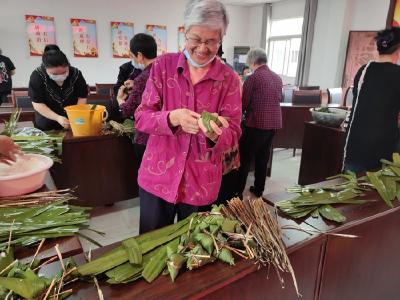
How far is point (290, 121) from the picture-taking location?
407 centimetres

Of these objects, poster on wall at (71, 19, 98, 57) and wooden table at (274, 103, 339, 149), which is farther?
poster on wall at (71, 19, 98, 57)

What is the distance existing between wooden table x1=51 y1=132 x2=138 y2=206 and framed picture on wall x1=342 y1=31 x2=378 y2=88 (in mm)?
5299

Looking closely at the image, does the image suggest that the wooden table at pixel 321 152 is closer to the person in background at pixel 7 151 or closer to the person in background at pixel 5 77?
the person in background at pixel 7 151

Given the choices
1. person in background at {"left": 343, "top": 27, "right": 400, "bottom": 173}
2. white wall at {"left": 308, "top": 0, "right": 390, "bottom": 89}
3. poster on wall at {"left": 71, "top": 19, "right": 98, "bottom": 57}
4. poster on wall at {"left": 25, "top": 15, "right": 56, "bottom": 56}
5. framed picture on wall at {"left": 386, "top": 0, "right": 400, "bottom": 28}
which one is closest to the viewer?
person in background at {"left": 343, "top": 27, "right": 400, "bottom": 173}

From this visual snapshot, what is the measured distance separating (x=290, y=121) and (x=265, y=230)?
11.4 feet

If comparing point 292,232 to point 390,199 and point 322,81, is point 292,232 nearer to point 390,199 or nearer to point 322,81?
point 390,199

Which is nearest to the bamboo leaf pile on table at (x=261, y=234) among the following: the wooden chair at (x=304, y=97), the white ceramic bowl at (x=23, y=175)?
the white ceramic bowl at (x=23, y=175)

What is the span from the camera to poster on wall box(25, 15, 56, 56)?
18.8 ft

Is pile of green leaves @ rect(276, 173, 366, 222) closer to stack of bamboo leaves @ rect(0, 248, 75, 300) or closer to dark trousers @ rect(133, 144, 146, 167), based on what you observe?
stack of bamboo leaves @ rect(0, 248, 75, 300)

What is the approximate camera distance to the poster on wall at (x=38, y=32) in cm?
572

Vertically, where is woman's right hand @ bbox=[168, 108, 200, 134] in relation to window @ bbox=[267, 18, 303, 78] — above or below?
below

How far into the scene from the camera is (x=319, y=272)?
3.10 ft

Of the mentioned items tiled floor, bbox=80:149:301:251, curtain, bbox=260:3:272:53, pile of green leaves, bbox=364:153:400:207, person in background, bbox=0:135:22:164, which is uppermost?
curtain, bbox=260:3:272:53

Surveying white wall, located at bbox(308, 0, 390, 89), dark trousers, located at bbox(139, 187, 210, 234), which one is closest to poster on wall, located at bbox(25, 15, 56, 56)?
white wall, located at bbox(308, 0, 390, 89)
